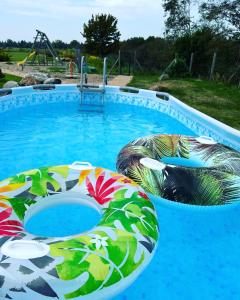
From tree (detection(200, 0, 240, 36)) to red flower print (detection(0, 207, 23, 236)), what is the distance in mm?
15844

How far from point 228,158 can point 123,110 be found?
5.24 metres

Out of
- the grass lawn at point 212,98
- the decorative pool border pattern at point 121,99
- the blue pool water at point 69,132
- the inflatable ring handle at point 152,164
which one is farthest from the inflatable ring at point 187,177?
the grass lawn at point 212,98

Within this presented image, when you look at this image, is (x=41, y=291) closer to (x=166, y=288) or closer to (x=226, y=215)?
(x=166, y=288)

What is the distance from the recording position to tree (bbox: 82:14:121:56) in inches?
872

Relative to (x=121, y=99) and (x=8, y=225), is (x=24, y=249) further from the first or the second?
(x=121, y=99)

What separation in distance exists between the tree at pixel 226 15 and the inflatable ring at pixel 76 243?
1510 centimetres

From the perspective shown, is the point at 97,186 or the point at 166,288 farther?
the point at 97,186

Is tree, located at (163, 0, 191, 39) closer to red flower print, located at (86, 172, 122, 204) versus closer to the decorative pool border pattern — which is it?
the decorative pool border pattern

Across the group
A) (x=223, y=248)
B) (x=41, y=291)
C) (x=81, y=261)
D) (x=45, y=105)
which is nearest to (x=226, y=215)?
(x=223, y=248)

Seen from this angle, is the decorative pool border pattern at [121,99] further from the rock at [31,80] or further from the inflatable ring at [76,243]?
the inflatable ring at [76,243]

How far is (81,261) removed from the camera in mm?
1791

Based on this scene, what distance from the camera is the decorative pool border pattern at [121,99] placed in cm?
636

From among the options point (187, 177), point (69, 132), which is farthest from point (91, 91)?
point (187, 177)

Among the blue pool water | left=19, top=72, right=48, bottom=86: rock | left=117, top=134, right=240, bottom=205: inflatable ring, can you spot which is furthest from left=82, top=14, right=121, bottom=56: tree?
left=117, top=134, right=240, bottom=205: inflatable ring
